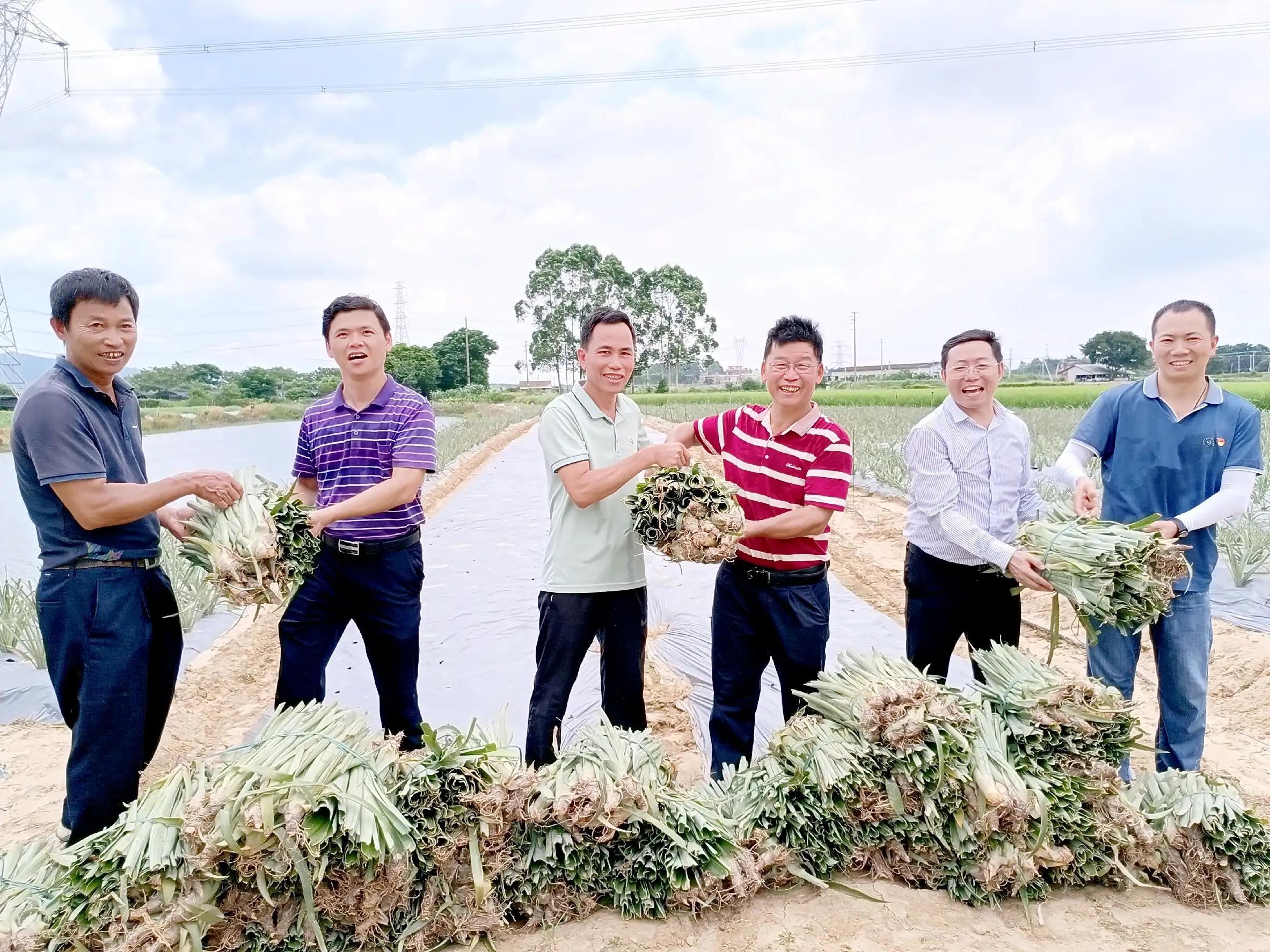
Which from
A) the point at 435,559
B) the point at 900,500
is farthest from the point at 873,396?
the point at 435,559

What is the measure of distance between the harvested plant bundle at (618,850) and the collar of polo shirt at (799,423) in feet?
4.36

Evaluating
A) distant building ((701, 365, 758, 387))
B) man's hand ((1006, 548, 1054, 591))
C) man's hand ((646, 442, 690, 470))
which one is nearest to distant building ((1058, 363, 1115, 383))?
distant building ((701, 365, 758, 387))

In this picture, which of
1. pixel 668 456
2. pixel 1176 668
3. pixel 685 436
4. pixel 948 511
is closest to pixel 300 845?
pixel 668 456

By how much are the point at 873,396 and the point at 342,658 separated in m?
33.5

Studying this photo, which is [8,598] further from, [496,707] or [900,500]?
[900,500]

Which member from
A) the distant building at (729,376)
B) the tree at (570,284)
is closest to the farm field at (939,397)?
the tree at (570,284)

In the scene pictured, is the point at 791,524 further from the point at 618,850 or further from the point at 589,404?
the point at 618,850

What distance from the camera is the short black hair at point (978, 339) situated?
108 inches

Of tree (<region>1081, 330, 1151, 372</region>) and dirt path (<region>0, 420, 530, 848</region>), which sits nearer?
dirt path (<region>0, 420, 530, 848</region>)

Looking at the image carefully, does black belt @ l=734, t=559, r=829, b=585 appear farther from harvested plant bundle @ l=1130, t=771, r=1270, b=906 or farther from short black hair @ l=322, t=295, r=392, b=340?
short black hair @ l=322, t=295, r=392, b=340

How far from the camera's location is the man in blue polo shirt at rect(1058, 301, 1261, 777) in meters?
2.69

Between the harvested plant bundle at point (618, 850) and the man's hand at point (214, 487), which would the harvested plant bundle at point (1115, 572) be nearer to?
the harvested plant bundle at point (618, 850)

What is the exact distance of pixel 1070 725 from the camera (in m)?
2.14

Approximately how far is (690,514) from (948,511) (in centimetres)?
105
